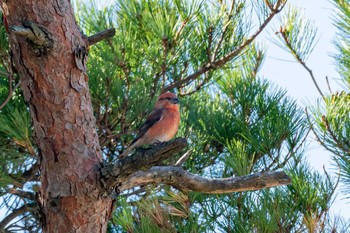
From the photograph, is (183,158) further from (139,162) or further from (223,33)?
(223,33)

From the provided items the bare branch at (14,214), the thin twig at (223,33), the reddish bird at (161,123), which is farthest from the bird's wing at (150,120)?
the bare branch at (14,214)

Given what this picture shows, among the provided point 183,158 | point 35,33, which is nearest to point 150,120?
point 183,158

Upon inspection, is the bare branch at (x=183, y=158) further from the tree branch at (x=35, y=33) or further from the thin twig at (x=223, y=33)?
the thin twig at (x=223, y=33)

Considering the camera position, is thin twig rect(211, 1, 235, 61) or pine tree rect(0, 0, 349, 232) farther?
thin twig rect(211, 1, 235, 61)

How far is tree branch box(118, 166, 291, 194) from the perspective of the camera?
88.8 inches

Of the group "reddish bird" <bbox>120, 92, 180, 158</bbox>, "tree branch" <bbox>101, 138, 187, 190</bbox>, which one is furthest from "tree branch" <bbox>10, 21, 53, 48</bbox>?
→ "reddish bird" <bbox>120, 92, 180, 158</bbox>

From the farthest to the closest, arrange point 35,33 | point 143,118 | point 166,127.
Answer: point 166,127 < point 143,118 < point 35,33

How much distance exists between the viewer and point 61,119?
7.70 feet

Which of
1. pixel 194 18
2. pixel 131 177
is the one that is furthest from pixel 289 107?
pixel 131 177

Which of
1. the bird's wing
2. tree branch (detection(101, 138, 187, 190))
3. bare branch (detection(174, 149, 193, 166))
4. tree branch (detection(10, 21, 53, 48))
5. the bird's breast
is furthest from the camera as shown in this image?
the bird's breast

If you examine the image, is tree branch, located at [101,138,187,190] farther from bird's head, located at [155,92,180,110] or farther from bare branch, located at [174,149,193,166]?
bird's head, located at [155,92,180,110]

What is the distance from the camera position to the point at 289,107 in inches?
123

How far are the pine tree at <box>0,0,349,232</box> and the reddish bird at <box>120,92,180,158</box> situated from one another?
48mm

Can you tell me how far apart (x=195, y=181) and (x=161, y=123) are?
1156mm
